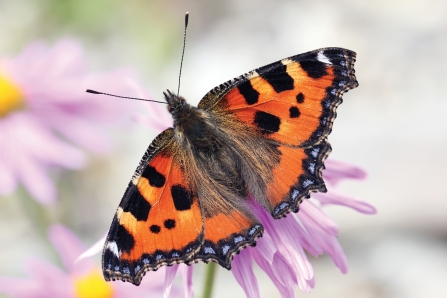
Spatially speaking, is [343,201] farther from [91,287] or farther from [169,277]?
[91,287]

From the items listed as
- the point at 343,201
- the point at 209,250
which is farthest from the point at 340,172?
the point at 209,250

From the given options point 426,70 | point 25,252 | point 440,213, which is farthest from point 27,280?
point 426,70

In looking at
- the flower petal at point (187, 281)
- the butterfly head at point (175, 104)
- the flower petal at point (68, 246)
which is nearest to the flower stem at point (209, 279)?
the flower petal at point (187, 281)

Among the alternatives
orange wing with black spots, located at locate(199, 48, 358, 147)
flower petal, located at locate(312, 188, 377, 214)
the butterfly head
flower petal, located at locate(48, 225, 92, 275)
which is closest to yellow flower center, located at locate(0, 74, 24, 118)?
flower petal, located at locate(48, 225, 92, 275)

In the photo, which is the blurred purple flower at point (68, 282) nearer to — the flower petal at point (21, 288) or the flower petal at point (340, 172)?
the flower petal at point (21, 288)

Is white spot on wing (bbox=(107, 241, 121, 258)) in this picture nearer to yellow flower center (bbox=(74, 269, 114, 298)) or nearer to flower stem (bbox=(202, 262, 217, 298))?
flower stem (bbox=(202, 262, 217, 298))

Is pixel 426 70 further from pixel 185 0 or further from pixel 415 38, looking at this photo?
pixel 185 0

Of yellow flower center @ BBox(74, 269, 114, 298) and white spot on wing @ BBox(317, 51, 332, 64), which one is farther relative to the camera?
yellow flower center @ BBox(74, 269, 114, 298)
